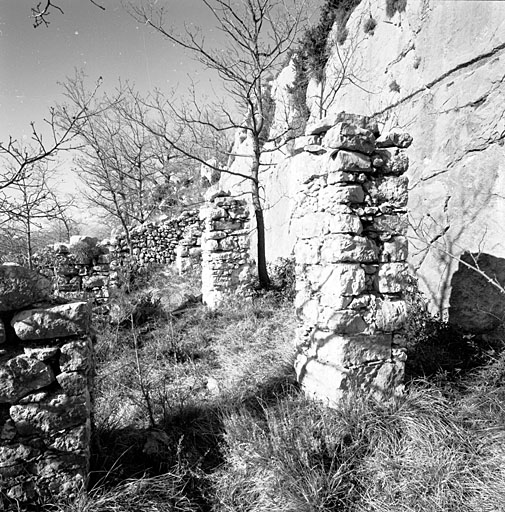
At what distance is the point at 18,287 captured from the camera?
2135mm

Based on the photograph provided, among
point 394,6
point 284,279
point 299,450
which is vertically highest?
point 394,6

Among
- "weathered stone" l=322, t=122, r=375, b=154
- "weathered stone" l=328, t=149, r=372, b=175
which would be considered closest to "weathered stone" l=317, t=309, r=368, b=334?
"weathered stone" l=328, t=149, r=372, b=175

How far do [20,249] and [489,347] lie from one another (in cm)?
1282

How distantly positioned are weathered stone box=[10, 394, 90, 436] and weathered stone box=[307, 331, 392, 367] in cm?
213

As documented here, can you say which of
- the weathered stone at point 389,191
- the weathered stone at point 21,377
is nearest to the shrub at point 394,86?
the weathered stone at point 389,191

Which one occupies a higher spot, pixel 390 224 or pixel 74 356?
pixel 390 224

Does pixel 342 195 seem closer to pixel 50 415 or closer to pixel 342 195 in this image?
pixel 342 195

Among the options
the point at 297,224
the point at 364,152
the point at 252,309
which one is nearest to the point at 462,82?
the point at 364,152

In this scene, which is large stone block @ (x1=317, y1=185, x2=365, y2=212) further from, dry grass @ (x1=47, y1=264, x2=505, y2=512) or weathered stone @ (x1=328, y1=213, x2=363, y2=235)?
dry grass @ (x1=47, y1=264, x2=505, y2=512)

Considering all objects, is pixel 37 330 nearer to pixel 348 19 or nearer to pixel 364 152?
pixel 364 152

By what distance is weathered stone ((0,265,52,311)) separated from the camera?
2.09m

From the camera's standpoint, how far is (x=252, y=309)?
22.7 feet

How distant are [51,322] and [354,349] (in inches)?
99.3

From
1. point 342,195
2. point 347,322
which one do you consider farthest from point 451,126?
point 347,322
